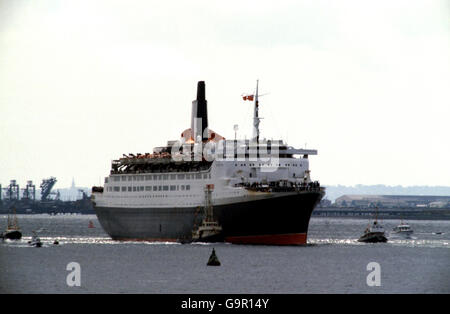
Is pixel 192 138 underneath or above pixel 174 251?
above

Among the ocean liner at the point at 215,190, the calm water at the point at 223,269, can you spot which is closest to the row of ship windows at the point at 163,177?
the ocean liner at the point at 215,190

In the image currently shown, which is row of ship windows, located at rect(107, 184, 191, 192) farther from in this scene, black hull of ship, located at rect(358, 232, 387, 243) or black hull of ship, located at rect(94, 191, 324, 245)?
black hull of ship, located at rect(358, 232, 387, 243)

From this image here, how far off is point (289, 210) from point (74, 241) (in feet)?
124

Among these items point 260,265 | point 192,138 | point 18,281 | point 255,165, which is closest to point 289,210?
point 255,165

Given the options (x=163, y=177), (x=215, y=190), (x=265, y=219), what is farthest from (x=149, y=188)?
(x=265, y=219)

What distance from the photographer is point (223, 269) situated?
8375 cm

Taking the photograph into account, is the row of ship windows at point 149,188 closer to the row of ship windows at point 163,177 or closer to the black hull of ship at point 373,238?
the row of ship windows at point 163,177

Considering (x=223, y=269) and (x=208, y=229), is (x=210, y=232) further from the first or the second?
(x=223, y=269)

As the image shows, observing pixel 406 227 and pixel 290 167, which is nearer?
pixel 290 167

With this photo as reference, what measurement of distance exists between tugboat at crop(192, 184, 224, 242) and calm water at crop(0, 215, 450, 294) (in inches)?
40.6

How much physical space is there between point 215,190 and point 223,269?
2704cm

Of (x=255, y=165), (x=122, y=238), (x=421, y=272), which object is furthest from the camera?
(x=122, y=238)
